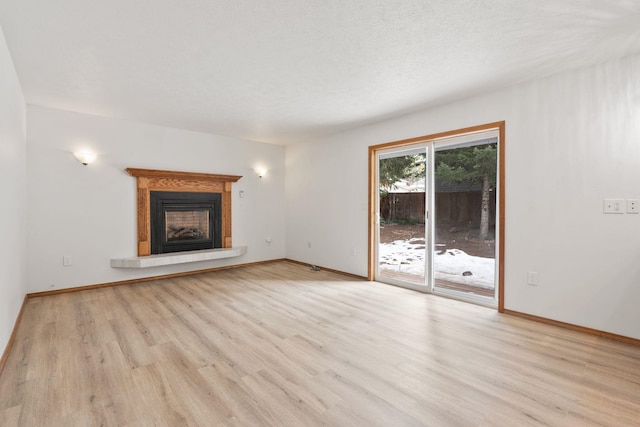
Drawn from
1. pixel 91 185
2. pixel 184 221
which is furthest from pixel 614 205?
pixel 91 185

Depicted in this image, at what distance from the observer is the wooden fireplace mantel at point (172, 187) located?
453 cm

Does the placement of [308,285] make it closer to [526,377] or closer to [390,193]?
[390,193]

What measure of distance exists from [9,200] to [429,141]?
4372mm

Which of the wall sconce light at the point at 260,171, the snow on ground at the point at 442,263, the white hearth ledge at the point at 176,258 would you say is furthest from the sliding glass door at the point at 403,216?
the white hearth ledge at the point at 176,258

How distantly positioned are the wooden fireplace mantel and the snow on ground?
2846mm

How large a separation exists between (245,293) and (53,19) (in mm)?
3191

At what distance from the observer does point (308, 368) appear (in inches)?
84.0

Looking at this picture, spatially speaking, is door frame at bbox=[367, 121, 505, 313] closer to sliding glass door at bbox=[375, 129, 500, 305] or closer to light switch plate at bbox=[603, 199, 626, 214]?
sliding glass door at bbox=[375, 129, 500, 305]

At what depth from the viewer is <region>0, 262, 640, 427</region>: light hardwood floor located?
1672 mm

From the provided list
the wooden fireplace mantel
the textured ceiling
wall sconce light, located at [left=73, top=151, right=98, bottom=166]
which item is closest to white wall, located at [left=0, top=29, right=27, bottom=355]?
the textured ceiling

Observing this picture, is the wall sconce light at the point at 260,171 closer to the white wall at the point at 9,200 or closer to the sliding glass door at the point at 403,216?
the sliding glass door at the point at 403,216

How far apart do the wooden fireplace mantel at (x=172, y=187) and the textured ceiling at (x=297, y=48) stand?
118 cm

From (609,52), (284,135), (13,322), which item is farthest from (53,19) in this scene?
(609,52)

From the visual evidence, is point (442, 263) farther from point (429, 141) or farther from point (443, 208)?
point (429, 141)
